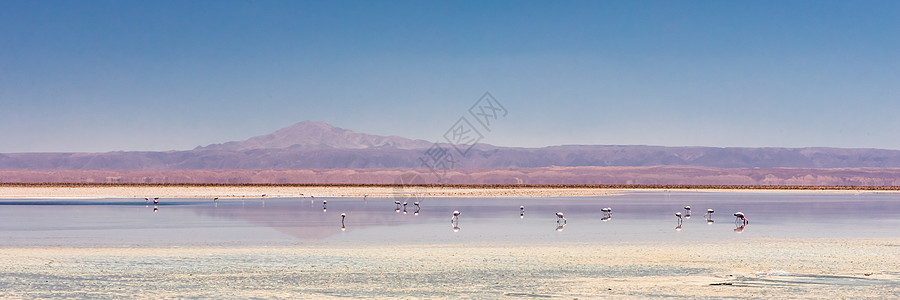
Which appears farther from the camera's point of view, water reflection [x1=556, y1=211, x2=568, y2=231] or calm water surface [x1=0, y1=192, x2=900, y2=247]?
water reflection [x1=556, y1=211, x2=568, y2=231]

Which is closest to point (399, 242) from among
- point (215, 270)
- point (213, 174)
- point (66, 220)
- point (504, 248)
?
point (504, 248)

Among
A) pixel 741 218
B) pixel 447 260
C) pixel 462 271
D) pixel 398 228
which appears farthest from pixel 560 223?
pixel 462 271

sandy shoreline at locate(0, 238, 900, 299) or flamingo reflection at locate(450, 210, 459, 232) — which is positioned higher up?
flamingo reflection at locate(450, 210, 459, 232)

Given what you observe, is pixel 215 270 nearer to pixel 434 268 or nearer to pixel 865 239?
pixel 434 268

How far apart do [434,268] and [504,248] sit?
4.93 metres

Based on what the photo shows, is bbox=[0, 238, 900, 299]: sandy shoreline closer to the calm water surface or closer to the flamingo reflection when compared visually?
the calm water surface

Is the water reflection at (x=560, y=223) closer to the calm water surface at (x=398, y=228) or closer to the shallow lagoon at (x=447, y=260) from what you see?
the calm water surface at (x=398, y=228)

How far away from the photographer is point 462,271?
17281mm

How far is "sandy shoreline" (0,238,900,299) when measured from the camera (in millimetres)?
14430

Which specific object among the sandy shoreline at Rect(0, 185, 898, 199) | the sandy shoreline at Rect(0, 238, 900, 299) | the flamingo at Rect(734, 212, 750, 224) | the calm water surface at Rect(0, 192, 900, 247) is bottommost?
the sandy shoreline at Rect(0, 238, 900, 299)

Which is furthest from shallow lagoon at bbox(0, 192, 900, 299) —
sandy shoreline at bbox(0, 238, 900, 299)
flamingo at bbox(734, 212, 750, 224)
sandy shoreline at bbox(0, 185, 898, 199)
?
sandy shoreline at bbox(0, 185, 898, 199)

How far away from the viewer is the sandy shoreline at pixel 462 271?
14430 mm

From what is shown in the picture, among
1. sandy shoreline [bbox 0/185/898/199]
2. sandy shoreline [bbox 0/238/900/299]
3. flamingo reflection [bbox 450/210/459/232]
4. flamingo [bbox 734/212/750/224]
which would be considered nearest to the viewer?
sandy shoreline [bbox 0/238/900/299]

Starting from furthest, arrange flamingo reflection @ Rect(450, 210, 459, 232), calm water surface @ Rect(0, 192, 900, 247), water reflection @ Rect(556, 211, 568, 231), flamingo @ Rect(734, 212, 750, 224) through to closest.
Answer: flamingo @ Rect(734, 212, 750, 224)
water reflection @ Rect(556, 211, 568, 231)
flamingo reflection @ Rect(450, 210, 459, 232)
calm water surface @ Rect(0, 192, 900, 247)
